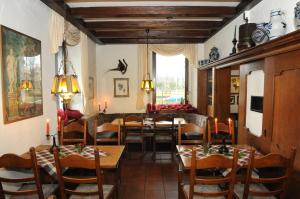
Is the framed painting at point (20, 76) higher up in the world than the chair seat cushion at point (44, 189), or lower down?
higher up

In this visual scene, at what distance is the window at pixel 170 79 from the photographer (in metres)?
6.51

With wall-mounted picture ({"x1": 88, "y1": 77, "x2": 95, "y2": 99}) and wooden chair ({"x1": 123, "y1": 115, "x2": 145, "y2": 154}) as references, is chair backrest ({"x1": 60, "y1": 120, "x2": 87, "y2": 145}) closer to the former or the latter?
wooden chair ({"x1": 123, "y1": 115, "x2": 145, "y2": 154})

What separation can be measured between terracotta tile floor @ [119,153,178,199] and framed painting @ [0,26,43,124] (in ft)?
5.47

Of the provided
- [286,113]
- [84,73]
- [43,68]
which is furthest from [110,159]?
[84,73]

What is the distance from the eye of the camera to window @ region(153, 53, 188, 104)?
651 cm

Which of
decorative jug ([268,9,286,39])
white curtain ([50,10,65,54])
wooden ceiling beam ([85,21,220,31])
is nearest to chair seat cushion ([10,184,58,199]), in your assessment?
white curtain ([50,10,65,54])

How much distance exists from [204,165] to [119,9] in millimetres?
2786

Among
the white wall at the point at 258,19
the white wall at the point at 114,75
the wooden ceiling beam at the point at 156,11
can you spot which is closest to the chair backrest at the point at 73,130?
the wooden ceiling beam at the point at 156,11

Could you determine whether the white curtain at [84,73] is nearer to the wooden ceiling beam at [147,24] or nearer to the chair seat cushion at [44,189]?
the wooden ceiling beam at [147,24]

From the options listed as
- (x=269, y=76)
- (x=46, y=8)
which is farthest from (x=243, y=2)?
(x=46, y=8)

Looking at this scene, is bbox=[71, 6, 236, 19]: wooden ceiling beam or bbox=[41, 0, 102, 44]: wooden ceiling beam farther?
bbox=[71, 6, 236, 19]: wooden ceiling beam

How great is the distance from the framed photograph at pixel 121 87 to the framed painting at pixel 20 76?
11.2ft

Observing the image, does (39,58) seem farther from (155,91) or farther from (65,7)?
(155,91)

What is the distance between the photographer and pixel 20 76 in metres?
2.51
